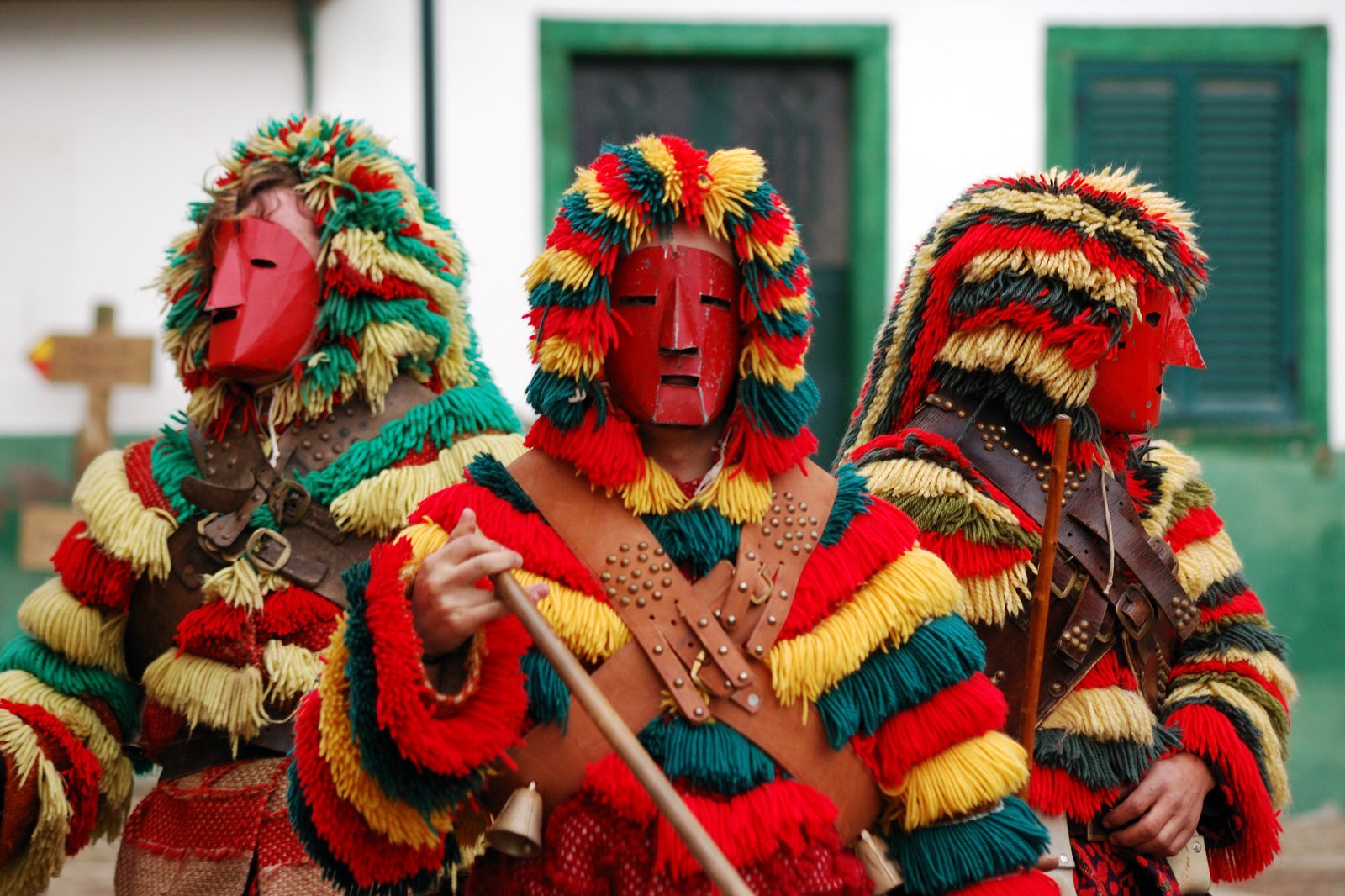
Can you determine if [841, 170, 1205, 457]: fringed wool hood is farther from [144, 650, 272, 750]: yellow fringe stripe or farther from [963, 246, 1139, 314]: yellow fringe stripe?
[144, 650, 272, 750]: yellow fringe stripe

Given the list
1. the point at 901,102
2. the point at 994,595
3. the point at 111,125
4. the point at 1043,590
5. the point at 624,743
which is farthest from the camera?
the point at 901,102

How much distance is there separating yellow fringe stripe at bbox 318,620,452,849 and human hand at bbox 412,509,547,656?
0.14 meters

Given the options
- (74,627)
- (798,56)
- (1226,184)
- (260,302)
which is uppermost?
(798,56)

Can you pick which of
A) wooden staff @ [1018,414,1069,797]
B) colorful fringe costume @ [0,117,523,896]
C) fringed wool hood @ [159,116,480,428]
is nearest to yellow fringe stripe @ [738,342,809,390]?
wooden staff @ [1018,414,1069,797]

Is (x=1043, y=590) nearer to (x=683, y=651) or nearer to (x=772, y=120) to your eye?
(x=683, y=651)

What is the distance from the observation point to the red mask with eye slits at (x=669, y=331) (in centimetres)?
227

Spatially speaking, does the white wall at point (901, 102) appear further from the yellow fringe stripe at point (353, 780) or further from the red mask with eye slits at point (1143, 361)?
the yellow fringe stripe at point (353, 780)

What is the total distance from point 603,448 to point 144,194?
489cm

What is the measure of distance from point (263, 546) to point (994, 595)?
4.97 feet

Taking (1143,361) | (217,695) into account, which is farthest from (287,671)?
(1143,361)

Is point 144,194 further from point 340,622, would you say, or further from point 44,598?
point 340,622

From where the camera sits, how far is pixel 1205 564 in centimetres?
312

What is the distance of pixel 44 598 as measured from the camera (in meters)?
3.15

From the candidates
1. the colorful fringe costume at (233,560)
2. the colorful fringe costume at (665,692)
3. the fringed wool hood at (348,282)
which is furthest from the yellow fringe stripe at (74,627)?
the colorful fringe costume at (665,692)
